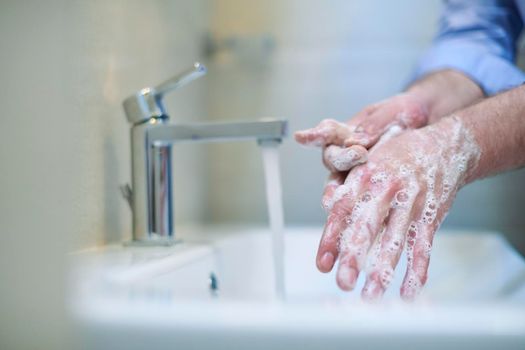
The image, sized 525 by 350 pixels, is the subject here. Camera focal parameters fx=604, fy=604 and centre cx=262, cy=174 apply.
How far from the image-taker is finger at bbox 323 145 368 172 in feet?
1.91

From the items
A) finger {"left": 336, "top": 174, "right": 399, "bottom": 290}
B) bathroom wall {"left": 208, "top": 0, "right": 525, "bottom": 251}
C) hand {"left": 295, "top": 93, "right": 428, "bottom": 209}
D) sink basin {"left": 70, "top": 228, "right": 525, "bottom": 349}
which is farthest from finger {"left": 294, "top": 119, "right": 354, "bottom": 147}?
bathroom wall {"left": 208, "top": 0, "right": 525, "bottom": 251}

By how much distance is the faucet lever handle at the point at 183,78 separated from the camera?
710 millimetres

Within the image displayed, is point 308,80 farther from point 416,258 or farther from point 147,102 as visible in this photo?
point 416,258

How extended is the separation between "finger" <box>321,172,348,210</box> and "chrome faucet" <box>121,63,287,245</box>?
0.44 ft

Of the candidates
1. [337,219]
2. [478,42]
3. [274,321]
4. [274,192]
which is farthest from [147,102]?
[478,42]

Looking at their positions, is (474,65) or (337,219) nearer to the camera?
(337,219)

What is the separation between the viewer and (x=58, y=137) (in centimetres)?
63

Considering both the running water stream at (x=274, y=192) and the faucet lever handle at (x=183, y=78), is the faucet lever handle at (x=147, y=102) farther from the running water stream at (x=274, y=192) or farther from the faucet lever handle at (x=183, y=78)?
the running water stream at (x=274, y=192)

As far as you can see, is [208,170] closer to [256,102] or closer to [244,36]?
[256,102]

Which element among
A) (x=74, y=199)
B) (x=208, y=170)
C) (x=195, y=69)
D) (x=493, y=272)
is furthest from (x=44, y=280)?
(x=208, y=170)

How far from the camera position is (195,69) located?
709 millimetres

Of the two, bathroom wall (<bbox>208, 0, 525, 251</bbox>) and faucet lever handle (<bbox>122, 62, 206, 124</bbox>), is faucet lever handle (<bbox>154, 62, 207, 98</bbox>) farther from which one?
bathroom wall (<bbox>208, 0, 525, 251</bbox>)

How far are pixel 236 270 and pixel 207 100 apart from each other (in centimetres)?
46

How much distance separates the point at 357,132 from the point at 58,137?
0.32 metres
